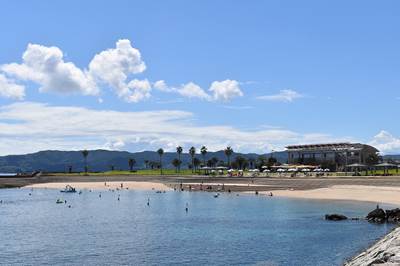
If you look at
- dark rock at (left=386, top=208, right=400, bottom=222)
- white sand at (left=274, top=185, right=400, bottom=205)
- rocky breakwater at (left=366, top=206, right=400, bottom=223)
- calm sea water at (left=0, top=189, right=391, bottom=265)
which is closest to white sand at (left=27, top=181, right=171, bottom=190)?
white sand at (left=274, top=185, right=400, bottom=205)

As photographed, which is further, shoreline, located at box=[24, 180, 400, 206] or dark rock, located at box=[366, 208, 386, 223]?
shoreline, located at box=[24, 180, 400, 206]

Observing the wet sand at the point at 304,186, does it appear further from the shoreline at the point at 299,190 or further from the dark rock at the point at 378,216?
the dark rock at the point at 378,216

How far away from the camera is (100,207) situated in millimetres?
115125

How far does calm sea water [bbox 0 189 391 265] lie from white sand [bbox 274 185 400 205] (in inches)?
298

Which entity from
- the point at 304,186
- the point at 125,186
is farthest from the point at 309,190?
the point at 125,186

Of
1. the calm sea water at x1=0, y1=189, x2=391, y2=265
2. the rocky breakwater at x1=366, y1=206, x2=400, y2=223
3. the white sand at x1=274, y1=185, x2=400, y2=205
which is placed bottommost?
the calm sea water at x1=0, y1=189, x2=391, y2=265

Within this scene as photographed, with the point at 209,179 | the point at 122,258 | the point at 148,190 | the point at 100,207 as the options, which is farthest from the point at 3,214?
the point at 209,179

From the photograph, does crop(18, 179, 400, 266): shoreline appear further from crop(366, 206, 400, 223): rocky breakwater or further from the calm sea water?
crop(366, 206, 400, 223): rocky breakwater

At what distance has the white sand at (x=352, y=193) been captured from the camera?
108438 mm

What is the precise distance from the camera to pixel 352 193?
120 m

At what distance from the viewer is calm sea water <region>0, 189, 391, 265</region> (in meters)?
53.0

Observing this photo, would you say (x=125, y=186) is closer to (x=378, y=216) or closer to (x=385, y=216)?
(x=378, y=216)

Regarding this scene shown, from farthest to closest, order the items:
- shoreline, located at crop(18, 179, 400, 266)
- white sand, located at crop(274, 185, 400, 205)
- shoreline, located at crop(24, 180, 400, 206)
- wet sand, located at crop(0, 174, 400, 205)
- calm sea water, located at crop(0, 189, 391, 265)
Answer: wet sand, located at crop(0, 174, 400, 205) → shoreline, located at crop(18, 179, 400, 266) → shoreline, located at crop(24, 180, 400, 206) → white sand, located at crop(274, 185, 400, 205) → calm sea water, located at crop(0, 189, 391, 265)

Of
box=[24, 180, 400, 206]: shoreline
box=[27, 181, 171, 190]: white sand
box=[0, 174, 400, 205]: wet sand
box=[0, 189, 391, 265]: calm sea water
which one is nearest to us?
box=[0, 189, 391, 265]: calm sea water
